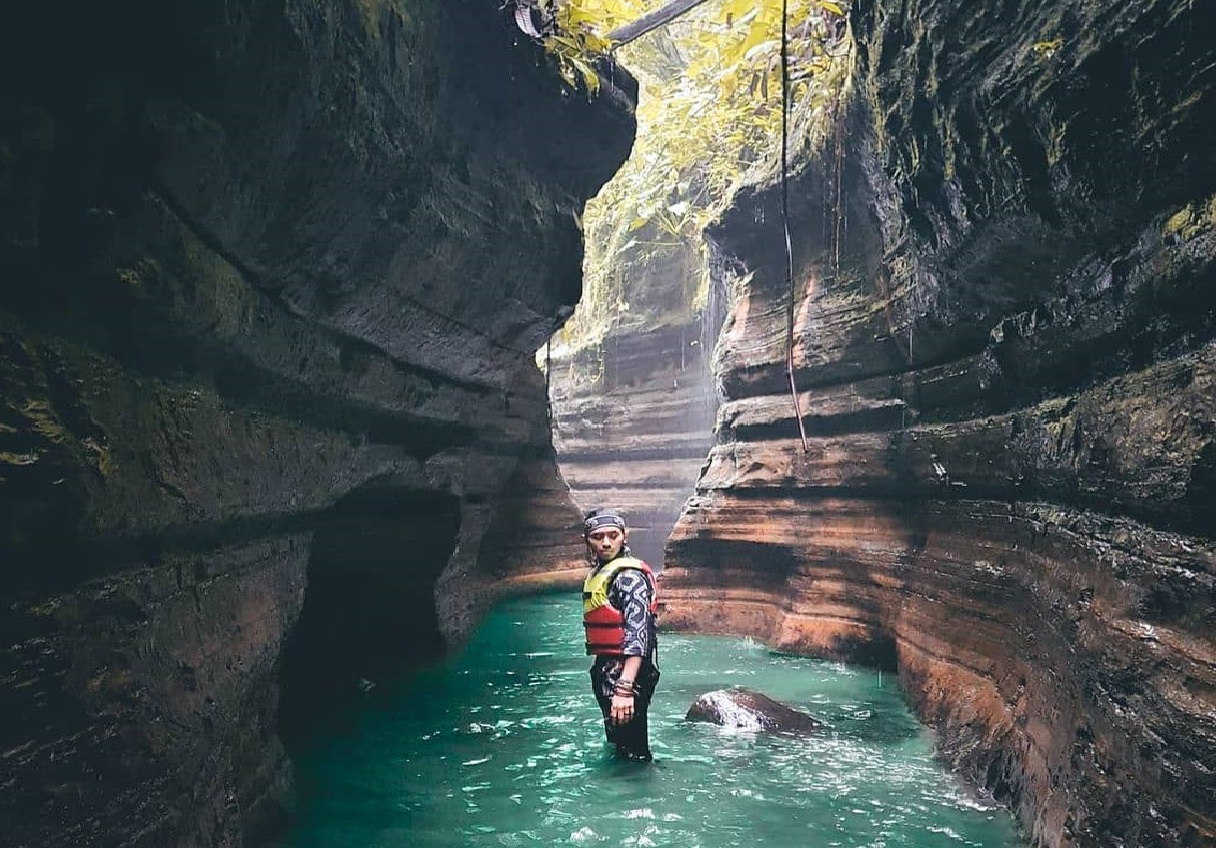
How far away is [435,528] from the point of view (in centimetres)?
866

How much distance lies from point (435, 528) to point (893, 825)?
5.57 metres

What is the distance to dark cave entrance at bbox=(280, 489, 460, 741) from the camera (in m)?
7.81

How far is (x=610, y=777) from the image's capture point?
17.4 ft

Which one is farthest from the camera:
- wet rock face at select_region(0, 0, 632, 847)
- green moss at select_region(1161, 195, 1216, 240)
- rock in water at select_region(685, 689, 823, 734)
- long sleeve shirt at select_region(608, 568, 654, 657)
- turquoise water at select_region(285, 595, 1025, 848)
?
rock in water at select_region(685, 689, 823, 734)

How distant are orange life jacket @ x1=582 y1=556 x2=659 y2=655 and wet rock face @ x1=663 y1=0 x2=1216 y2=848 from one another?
248 centimetres

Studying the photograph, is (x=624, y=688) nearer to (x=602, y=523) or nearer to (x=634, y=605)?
(x=634, y=605)

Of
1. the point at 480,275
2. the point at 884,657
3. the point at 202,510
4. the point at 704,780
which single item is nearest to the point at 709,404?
the point at 884,657

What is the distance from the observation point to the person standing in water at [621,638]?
16.6 feet

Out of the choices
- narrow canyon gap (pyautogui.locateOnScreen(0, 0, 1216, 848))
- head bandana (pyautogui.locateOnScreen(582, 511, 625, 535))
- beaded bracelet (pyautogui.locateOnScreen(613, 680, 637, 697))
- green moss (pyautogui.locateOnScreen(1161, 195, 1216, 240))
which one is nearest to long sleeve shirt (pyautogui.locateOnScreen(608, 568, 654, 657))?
beaded bracelet (pyautogui.locateOnScreen(613, 680, 637, 697))

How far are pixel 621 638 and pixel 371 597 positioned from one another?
14.6 ft

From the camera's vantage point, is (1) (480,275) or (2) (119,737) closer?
(2) (119,737)

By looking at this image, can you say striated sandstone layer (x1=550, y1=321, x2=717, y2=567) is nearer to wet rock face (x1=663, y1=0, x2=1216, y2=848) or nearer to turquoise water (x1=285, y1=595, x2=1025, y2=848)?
wet rock face (x1=663, y1=0, x2=1216, y2=848)

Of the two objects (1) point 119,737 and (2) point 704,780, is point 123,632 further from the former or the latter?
(2) point 704,780

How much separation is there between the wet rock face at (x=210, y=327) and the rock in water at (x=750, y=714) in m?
3.35
